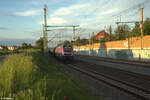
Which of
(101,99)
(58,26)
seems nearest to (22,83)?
(101,99)

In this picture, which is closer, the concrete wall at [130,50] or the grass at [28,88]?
the grass at [28,88]

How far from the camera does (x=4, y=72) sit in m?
5.41

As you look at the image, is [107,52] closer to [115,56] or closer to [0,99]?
[115,56]

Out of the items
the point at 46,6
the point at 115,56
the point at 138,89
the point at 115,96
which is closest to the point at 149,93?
the point at 138,89

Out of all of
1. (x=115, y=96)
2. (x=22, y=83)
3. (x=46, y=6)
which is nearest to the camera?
(x=22, y=83)

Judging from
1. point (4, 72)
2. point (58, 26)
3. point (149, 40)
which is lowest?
point (4, 72)

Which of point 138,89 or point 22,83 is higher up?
point 22,83

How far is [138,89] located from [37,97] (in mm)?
6076

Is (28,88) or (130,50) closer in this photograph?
(28,88)

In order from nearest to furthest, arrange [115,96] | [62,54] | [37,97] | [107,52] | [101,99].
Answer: [37,97]
[101,99]
[115,96]
[62,54]
[107,52]

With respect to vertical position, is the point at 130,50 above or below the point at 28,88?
above

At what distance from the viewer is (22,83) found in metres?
5.08

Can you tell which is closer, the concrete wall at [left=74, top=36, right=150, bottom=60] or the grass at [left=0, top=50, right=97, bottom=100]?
the grass at [left=0, top=50, right=97, bottom=100]

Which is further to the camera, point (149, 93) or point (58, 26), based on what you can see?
point (58, 26)
